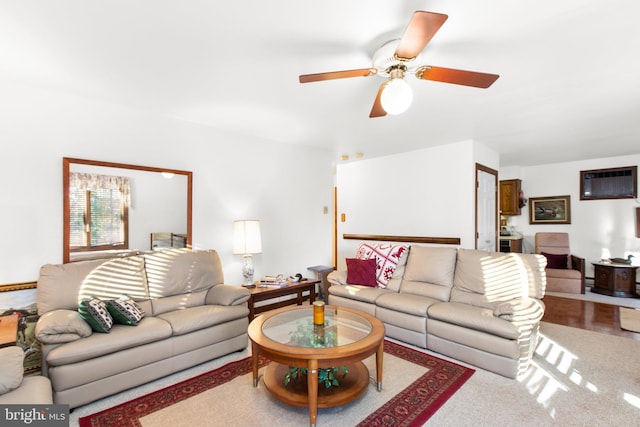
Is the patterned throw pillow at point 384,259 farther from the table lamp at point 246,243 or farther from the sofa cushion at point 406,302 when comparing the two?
the table lamp at point 246,243

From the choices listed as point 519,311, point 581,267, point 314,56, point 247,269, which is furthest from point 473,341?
point 581,267

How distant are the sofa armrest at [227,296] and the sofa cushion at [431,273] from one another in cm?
178

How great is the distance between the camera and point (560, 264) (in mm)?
5586

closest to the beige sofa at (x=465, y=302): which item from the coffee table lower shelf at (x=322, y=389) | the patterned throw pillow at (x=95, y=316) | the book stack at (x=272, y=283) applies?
the book stack at (x=272, y=283)

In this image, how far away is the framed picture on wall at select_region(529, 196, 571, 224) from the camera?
607cm

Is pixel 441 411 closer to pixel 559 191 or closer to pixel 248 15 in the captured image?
pixel 248 15

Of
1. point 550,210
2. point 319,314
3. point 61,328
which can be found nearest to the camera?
point 61,328

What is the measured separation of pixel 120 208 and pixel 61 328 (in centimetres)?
134

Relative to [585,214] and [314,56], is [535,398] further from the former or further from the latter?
[585,214]

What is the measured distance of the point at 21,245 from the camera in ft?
8.30

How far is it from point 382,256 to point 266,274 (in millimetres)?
1587

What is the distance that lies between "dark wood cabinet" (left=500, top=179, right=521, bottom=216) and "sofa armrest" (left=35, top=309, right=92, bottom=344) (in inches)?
278

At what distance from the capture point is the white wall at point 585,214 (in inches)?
215

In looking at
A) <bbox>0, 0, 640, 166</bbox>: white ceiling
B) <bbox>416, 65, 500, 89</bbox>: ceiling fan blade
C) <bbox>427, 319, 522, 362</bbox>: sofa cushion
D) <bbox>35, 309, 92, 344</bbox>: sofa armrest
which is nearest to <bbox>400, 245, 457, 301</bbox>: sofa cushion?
<bbox>427, 319, 522, 362</bbox>: sofa cushion
